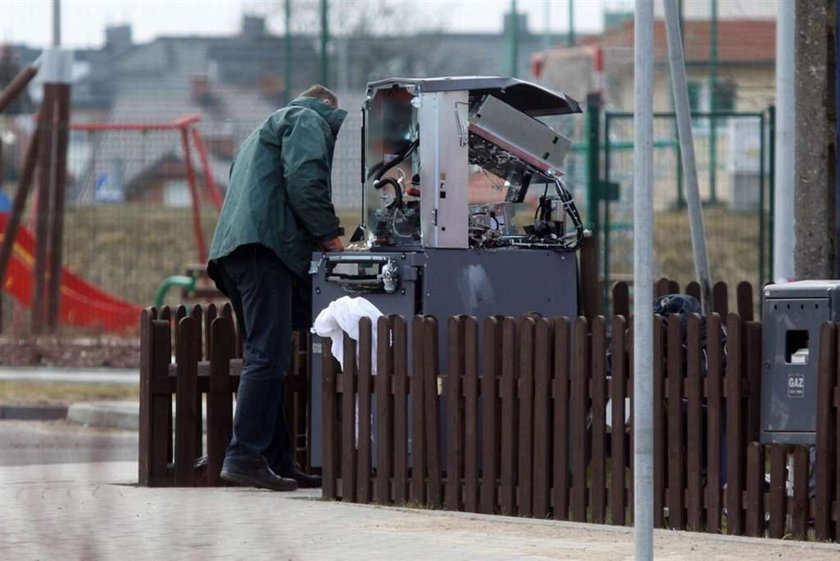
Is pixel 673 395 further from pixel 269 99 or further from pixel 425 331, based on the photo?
pixel 269 99

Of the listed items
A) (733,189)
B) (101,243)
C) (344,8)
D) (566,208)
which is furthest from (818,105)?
(344,8)

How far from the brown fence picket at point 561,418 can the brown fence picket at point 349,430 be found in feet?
3.11

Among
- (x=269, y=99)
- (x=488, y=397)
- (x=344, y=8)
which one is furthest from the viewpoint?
(x=269, y=99)

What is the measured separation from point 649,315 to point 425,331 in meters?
2.59

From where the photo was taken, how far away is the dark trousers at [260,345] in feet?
25.9

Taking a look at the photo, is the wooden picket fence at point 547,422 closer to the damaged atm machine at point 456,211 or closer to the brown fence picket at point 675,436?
the brown fence picket at point 675,436

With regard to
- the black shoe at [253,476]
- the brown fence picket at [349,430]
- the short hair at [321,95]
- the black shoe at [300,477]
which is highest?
the short hair at [321,95]

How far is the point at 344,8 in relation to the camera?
26.8 meters

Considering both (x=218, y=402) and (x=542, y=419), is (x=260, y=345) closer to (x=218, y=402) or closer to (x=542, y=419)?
(x=218, y=402)

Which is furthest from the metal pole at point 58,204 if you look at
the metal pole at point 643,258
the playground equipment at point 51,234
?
the metal pole at point 643,258

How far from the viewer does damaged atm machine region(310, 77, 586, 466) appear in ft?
25.8

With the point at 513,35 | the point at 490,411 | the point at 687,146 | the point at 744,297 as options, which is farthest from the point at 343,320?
the point at 513,35

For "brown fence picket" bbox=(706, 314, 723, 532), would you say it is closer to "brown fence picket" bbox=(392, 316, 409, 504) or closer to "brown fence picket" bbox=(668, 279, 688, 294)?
"brown fence picket" bbox=(392, 316, 409, 504)

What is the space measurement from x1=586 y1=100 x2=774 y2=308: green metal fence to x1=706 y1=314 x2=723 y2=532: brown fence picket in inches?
332
